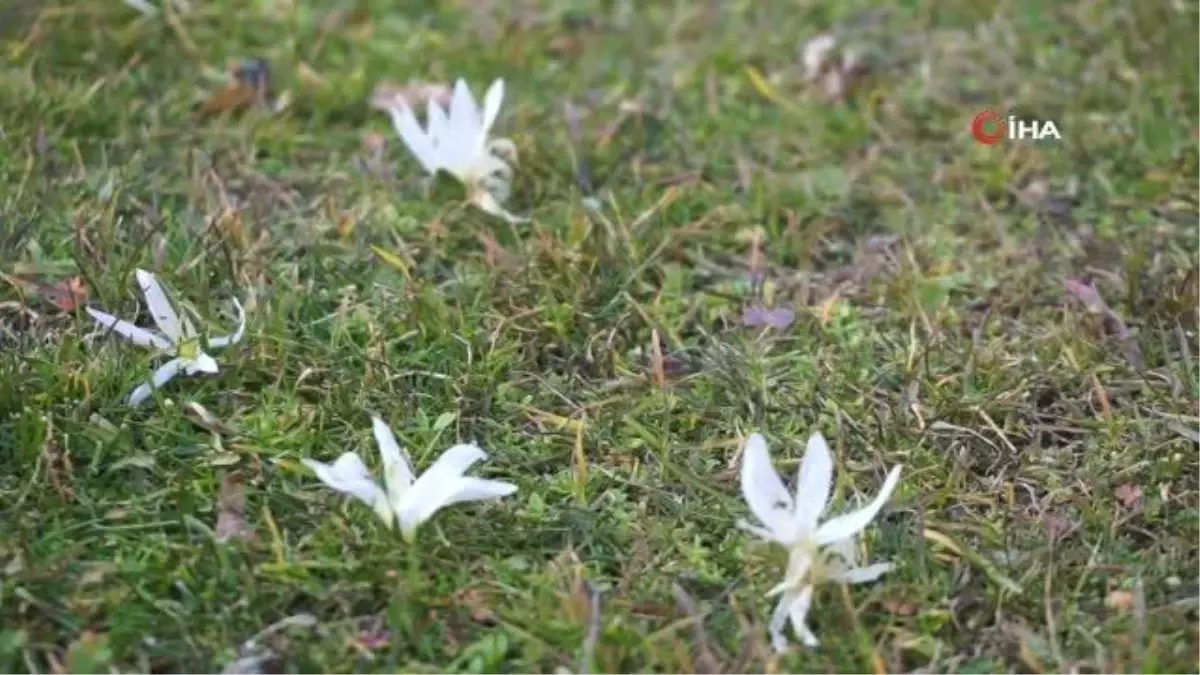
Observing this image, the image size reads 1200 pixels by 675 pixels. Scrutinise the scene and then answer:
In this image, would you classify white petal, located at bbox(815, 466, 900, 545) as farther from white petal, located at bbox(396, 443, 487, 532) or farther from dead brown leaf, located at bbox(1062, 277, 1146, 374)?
dead brown leaf, located at bbox(1062, 277, 1146, 374)

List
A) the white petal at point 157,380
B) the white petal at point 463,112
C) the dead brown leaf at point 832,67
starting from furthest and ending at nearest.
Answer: the dead brown leaf at point 832,67 < the white petal at point 463,112 < the white petal at point 157,380

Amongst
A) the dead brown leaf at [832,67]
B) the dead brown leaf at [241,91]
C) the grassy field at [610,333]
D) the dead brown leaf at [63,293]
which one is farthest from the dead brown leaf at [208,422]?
the dead brown leaf at [832,67]

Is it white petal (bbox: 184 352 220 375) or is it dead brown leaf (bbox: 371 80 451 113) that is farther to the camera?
dead brown leaf (bbox: 371 80 451 113)

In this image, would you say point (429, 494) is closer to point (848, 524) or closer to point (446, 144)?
point (848, 524)

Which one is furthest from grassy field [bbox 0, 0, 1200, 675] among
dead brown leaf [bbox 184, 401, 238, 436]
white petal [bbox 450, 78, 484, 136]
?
white petal [bbox 450, 78, 484, 136]

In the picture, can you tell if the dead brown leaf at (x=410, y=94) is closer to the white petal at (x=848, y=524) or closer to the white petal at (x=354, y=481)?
the white petal at (x=354, y=481)

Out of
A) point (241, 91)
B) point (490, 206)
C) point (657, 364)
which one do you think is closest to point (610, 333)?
point (657, 364)

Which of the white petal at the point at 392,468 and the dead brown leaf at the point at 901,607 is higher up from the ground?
the white petal at the point at 392,468
